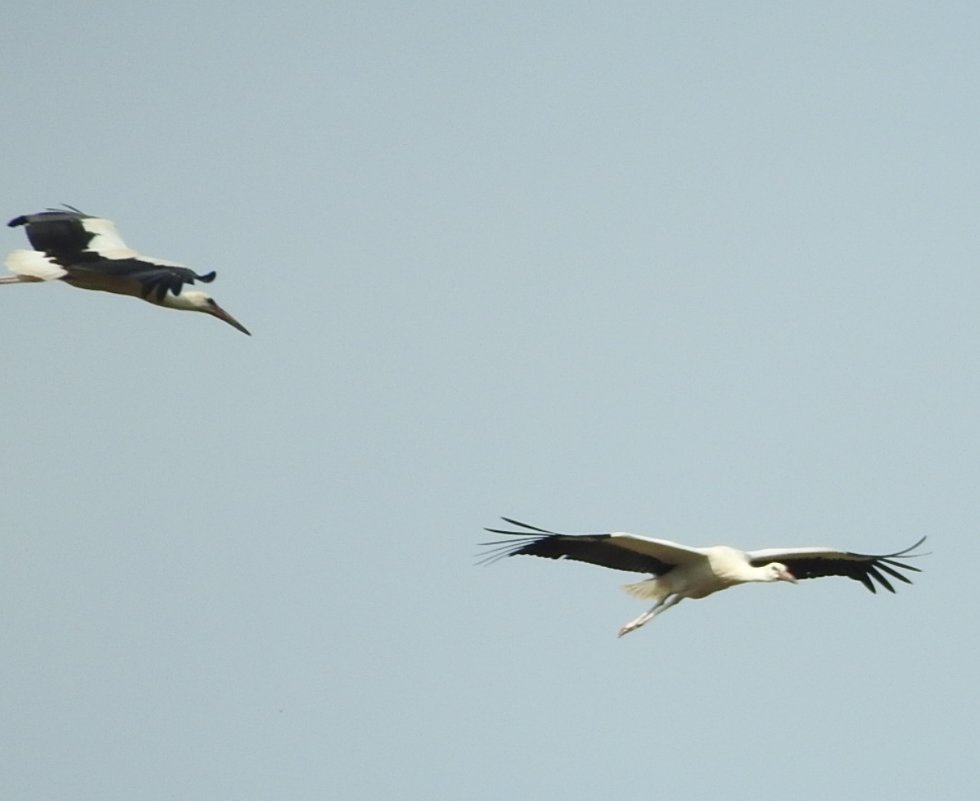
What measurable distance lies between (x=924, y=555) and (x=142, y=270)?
6877 mm

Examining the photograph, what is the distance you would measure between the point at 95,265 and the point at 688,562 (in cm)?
555

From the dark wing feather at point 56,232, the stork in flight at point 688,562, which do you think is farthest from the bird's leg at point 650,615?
the dark wing feather at point 56,232

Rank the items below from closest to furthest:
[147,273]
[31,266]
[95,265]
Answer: [147,273], [95,265], [31,266]

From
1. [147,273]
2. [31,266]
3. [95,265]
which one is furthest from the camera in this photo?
[31,266]

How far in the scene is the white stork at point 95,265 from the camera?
55.5 feet

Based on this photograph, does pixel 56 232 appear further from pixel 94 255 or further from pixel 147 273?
pixel 147 273

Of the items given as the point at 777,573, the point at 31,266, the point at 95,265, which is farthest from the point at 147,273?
the point at 777,573

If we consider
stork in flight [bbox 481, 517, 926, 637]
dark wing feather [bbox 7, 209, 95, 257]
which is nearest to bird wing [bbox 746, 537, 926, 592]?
stork in flight [bbox 481, 517, 926, 637]

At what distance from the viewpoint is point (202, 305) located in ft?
64.2

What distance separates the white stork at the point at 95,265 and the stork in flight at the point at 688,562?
133 inches

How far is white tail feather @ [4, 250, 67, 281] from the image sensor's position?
18.4 m

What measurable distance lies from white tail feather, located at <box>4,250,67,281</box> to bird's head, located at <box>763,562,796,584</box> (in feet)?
20.9

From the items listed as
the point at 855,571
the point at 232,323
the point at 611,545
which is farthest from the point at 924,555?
the point at 232,323

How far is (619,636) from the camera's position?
1898 cm
